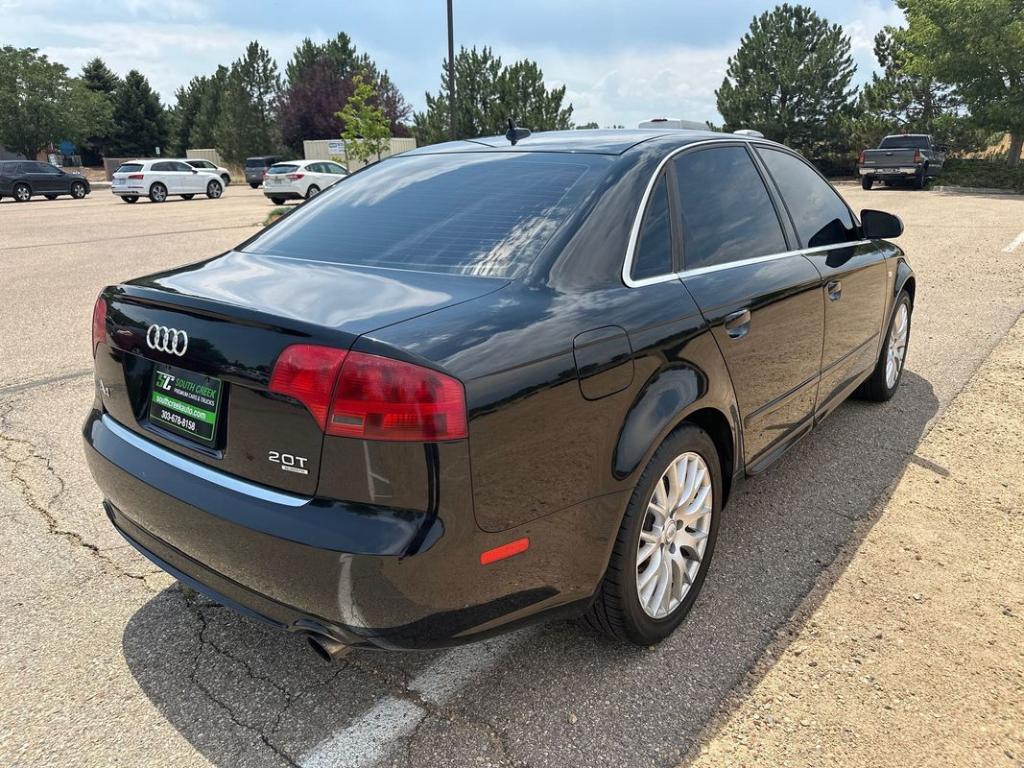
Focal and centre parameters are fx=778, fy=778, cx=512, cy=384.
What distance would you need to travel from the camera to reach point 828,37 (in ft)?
126

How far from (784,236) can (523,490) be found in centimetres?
212

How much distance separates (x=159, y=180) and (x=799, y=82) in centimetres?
2947

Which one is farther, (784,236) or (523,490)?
(784,236)

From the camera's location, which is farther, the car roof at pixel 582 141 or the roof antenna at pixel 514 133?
the roof antenna at pixel 514 133

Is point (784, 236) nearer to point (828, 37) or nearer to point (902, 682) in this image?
point (902, 682)

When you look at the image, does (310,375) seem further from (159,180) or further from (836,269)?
(159,180)

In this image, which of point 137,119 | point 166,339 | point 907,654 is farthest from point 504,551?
point 137,119

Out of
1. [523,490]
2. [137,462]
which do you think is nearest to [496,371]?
[523,490]

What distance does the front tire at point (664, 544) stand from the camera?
238 cm

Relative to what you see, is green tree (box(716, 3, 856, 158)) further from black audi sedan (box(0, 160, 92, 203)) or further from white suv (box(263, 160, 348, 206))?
black audi sedan (box(0, 160, 92, 203))

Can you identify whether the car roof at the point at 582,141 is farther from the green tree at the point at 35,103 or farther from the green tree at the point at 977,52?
the green tree at the point at 35,103

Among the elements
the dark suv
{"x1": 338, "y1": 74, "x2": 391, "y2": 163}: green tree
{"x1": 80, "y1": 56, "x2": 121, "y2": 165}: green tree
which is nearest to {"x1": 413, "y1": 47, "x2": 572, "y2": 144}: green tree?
the dark suv

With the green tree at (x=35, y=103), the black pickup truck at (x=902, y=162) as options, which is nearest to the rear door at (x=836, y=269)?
the black pickup truck at (x=902, y=162)

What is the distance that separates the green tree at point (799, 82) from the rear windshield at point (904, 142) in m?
9.48
